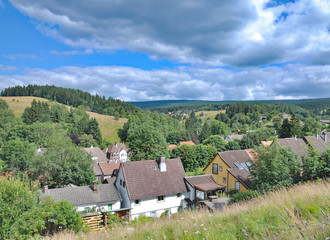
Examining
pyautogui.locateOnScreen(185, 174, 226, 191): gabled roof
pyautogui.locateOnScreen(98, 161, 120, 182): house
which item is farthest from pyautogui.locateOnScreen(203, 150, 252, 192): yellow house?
pyautogui.locateOnScreen(98, 161, 120, 182): house

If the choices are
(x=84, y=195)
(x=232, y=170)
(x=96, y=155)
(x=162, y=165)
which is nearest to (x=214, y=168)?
(x=232, y=170)

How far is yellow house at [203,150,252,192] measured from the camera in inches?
1027

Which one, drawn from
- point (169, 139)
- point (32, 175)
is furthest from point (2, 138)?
point (169, 139)

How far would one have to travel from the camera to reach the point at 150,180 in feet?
81.1

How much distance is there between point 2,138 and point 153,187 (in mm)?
55394

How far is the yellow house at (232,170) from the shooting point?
1027 inches

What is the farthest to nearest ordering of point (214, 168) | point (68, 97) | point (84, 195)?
point (68, 97), point (214, 168), point (84, 195)

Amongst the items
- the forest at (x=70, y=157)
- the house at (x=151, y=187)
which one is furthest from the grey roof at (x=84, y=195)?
the forest at (x=70, y=157)

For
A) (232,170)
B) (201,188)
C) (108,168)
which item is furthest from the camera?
(108,168)

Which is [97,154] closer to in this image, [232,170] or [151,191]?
[151,191]

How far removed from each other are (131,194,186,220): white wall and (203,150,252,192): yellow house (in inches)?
287

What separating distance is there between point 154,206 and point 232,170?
11.5 m

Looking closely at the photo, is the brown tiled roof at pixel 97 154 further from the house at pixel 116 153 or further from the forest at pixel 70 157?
the house at pixel 116 153

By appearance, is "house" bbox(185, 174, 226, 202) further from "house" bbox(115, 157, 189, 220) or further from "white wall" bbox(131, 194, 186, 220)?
"white wall" bbox(131, 194, 186, 220)
